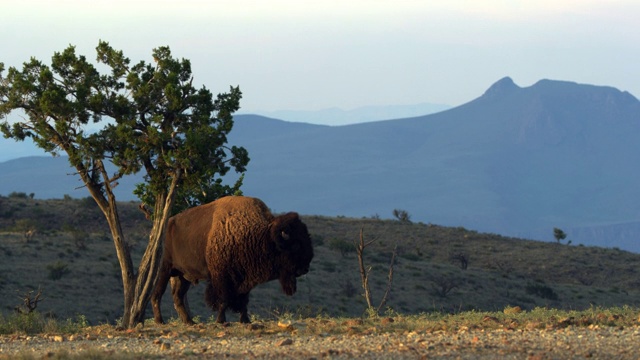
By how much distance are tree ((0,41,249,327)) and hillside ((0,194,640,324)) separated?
633cm

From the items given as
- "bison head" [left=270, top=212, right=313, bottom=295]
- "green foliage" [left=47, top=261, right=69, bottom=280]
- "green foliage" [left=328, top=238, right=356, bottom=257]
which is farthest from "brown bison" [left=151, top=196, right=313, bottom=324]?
"green foliage" [left=328, top=238, right=356, bottom=257]

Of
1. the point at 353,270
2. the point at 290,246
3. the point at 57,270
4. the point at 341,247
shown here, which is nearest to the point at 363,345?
the point at 290,246

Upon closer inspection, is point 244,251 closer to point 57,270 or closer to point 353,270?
point 57,270

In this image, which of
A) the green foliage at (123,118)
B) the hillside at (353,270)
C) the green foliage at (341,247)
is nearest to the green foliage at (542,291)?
the hillside at (353,270)

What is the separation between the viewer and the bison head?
59.4 ft

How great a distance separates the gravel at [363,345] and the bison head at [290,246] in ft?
10.8

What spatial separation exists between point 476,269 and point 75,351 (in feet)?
134

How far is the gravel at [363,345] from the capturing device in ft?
40.3

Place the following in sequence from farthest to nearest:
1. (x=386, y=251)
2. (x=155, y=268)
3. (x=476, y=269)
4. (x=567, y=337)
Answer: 1. (x=386, y=251)
2. (x=476, y=269)
3. (x=155, y=268)
4. (x=567, y=337)

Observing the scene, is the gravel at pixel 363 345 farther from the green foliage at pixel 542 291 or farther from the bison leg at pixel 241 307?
the green foliage at pixel 542 291

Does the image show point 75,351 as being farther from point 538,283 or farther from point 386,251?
point 386,251

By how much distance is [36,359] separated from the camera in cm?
1238

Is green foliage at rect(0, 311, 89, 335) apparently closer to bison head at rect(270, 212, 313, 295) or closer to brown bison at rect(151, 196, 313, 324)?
brown bison at rect(151, 196, 313, 324)

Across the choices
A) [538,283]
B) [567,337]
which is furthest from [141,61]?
[538,283]
